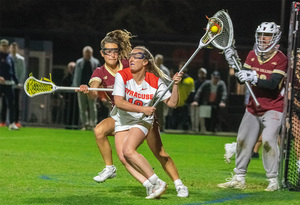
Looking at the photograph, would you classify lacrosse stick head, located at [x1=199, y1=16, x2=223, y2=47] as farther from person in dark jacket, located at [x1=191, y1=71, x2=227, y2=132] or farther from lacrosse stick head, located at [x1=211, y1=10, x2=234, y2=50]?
person in dark jacket, located at [x1=191, y1=71, x2=227, y2=132]

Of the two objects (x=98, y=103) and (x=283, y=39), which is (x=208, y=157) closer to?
(x=98, y=103)

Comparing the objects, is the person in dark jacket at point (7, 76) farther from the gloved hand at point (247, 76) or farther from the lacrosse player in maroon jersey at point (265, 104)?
the gloved hand at point (247, 76)

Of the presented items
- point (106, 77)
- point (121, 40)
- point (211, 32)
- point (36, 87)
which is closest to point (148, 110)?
point (211, 32)

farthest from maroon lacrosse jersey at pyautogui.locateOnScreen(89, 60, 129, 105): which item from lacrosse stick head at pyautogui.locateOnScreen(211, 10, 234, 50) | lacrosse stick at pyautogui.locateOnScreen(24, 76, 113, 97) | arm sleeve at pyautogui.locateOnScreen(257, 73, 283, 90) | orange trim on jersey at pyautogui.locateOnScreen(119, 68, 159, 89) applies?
arm sleeve at pyautogui.locateOnScreen(257, 73, 283, 90)

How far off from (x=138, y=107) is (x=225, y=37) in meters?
1.65

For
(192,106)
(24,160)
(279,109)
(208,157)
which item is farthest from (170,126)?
(279,109)

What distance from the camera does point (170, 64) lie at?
76.4ft

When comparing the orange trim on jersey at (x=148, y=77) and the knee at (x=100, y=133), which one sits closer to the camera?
the orange trim on jersey at (x=148, y=77)

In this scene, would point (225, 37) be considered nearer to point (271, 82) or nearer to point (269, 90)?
point (271, 82)

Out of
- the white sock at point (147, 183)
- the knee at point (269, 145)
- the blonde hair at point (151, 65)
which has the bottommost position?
the white sock at point (147, 183)

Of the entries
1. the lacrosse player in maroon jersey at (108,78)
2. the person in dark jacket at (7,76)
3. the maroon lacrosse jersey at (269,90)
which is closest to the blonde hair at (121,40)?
the lacrosse player in maroon jersey at (108,78)

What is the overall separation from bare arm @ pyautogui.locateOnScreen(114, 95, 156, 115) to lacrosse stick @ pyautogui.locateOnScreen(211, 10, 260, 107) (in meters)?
1.29

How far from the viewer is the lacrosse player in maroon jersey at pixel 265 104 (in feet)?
34.4

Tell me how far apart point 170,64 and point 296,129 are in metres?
11.4
